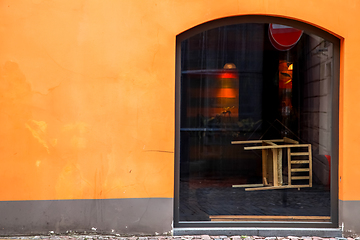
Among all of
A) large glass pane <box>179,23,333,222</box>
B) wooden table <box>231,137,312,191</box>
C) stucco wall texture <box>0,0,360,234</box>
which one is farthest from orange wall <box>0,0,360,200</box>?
wooden table <box>231,137,312,191</box>

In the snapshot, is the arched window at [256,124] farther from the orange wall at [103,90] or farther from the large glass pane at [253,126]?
the orange wall at [103,90]

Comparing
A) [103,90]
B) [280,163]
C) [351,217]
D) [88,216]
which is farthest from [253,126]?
[88,216]

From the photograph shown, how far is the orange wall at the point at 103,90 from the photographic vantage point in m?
5.49

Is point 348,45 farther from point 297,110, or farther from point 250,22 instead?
point 297,110

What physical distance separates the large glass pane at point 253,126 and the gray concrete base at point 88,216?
0.46 meters

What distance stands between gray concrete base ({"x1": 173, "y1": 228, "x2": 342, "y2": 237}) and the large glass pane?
0.24 m

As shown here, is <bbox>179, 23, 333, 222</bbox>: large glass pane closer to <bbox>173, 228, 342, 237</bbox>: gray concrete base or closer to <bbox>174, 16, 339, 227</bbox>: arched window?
<bbox>174, 16, 339, 227</bbox>: arched window

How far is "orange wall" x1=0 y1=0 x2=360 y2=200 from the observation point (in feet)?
18.0

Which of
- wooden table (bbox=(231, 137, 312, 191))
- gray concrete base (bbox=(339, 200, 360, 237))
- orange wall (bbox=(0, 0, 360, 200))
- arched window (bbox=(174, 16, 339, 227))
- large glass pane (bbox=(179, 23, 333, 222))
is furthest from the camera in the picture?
wooden table (bbox=(231, 137, 312, 191))

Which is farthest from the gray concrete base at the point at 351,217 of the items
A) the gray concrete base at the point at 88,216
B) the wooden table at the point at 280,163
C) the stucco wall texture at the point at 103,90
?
the gray concrete base at the point at 88,216

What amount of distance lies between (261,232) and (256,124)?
7.56 ft

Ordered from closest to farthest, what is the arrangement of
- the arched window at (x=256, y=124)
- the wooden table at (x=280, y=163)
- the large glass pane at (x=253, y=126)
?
the arched window at (x=256, y=124) → the large glass pane at (x=253, y=126) → the wooden table at (x=280, y=163)

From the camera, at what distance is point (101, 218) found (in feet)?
18.4

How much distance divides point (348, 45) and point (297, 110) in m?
2.06
